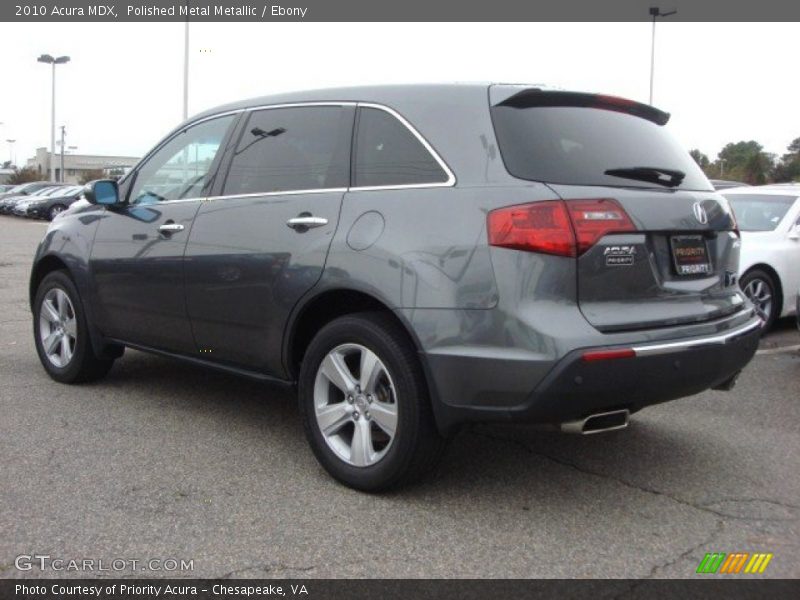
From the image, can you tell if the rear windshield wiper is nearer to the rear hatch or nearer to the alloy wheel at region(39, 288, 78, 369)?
the rear hatch

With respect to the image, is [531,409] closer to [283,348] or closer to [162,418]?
[283,348]

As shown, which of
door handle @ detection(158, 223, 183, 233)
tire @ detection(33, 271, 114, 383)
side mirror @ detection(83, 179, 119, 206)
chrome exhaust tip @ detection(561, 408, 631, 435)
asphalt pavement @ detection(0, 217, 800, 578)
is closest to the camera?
asphalt pavement @ detection(0, 217, 800, 578)

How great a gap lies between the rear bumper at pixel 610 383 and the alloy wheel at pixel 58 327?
327cm

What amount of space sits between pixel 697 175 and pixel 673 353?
3.60ft

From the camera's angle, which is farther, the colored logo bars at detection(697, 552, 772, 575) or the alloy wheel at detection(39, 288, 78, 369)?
the alloy wheel at detection(39, 288, 78, 369)

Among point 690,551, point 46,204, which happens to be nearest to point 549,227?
point 690,551

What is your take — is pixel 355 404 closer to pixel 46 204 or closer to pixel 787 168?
pixel 46 204

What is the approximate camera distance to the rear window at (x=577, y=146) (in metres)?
3.53

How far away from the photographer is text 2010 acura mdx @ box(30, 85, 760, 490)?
334 cm

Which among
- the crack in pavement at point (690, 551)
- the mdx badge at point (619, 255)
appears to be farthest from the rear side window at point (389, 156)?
the crack in pavement at point (690, 551)

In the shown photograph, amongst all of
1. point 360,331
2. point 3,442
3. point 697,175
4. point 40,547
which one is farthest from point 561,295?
point 3,442

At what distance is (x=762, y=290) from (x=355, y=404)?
585cm

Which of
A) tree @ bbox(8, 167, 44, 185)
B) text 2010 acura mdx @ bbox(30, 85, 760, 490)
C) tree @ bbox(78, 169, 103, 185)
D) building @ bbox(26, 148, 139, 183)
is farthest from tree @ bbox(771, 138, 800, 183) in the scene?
building @ bbox(26, 148, 139, 183)

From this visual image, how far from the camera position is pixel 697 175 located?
412cm
